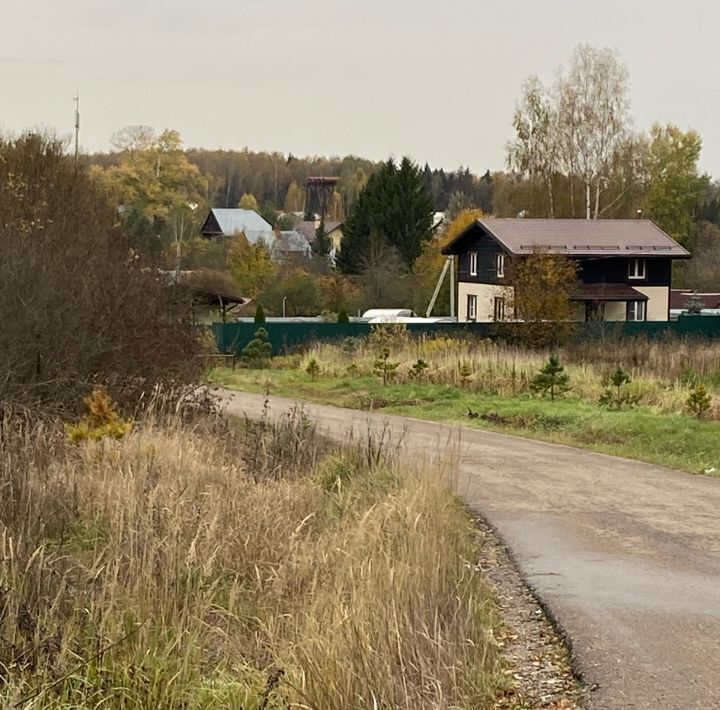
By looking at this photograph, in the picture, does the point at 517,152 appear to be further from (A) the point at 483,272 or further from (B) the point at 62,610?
(B) the point at 62,610

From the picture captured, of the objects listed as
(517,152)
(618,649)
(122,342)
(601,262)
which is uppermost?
(517,152)

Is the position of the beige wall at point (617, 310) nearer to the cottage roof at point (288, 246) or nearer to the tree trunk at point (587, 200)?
the tree trunk at point (587, 200)

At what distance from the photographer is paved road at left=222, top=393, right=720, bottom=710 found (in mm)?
5566

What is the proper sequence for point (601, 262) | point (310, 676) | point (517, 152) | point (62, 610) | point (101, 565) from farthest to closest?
point (517, 152) < point (601, 262) < point (101, 565) < point (62, 610) < point (310, 676)

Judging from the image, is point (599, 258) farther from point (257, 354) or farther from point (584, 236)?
point (257, 354)

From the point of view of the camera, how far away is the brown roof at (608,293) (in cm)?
4541

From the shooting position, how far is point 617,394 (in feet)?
67.2

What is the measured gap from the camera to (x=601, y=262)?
154 feet

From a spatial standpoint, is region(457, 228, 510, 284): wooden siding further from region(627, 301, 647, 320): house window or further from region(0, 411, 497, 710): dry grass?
region(0, 411, 497, 710): dry grass

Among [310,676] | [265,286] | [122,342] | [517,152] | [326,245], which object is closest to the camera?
[310,676]

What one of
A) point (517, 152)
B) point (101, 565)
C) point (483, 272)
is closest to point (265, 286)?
point (483, 272)

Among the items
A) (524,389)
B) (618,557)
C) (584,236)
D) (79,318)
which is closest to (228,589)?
(618,557)

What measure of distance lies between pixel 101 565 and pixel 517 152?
169 feet

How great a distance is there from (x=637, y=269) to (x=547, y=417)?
30.8 m
